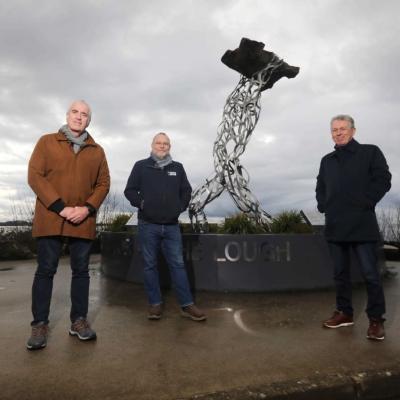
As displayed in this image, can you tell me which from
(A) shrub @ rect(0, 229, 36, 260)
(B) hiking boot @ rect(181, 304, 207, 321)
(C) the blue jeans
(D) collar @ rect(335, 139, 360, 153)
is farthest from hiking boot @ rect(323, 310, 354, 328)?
(A) shrub @ rect(0, 229, 36, 260)

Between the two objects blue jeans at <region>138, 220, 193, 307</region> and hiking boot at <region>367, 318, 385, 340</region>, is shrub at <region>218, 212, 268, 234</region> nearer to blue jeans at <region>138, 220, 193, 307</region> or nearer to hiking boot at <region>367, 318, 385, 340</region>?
blue jeans at <region>138, 220, 193, 307</region>

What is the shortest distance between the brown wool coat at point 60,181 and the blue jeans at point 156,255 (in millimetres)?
781

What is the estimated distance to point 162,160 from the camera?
4020 mm

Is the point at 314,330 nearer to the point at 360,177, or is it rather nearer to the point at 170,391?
the point at 360,177

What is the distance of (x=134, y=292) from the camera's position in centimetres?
541

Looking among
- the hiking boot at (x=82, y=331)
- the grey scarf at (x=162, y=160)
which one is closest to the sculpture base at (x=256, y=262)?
the grey scarf at (x=162, y=160)

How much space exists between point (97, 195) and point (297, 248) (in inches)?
128

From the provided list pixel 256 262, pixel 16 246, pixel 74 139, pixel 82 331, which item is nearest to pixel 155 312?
pixel 82 331

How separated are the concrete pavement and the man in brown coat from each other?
0.93 ft

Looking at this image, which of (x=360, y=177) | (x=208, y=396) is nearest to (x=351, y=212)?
(x=360, y=177)

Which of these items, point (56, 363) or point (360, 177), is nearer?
point (56, 363)

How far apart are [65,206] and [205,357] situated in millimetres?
1510

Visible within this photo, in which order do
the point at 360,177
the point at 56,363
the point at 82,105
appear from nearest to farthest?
the point at 56,363, the point at 82,105, the point at 360,177

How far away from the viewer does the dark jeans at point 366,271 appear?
336cm
